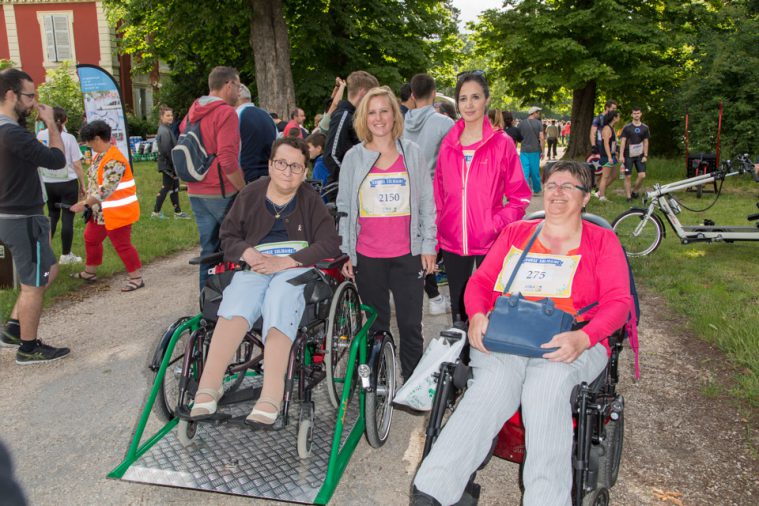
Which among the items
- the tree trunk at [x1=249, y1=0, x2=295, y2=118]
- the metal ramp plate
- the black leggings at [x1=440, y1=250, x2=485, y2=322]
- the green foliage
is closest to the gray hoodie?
the black leggings at [x1=440, y1=250, x2=485, y2=322]

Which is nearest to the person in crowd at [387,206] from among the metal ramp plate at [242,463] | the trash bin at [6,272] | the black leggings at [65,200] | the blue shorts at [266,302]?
the blue shorts at [266,302]

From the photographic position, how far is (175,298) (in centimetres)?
668

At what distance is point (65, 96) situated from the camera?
2784 centimetres

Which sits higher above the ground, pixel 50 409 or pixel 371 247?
pixel 371 247

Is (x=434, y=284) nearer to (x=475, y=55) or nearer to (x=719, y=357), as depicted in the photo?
(x=719, y=357)

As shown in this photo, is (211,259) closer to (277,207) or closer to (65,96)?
(277,207)

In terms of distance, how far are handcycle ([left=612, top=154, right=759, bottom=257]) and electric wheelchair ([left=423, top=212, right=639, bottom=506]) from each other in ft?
17.9

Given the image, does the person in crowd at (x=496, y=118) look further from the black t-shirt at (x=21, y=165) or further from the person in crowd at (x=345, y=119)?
the black t-shirt at (x=21, y=165)

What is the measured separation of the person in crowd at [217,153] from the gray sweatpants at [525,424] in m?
3.02

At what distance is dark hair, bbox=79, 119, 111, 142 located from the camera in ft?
20.8

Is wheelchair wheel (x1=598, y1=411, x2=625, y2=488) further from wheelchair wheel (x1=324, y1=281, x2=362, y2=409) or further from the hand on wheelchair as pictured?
wheelchair wheel (x1=324, y1=281, x2=362, y2=409)

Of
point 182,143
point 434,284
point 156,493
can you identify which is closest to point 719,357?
point 434,284

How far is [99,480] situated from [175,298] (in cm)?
356

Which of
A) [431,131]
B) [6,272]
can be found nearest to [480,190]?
[431,131]
